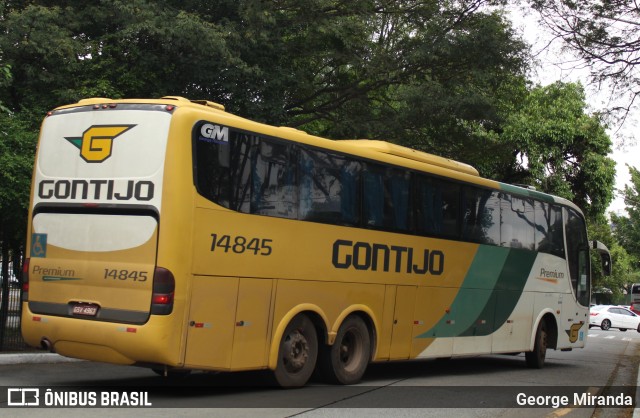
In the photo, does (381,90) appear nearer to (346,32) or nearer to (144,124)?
(346,32)

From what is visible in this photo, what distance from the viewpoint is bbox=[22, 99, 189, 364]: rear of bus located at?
30.2 ft

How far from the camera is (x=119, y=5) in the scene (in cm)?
1670

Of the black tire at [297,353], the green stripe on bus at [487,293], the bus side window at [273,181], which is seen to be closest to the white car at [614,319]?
the green stripe on bus at [487,293]

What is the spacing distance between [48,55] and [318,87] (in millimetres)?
9334

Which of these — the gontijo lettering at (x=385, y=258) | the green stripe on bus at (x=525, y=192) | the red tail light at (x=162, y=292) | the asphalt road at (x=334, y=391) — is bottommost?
the asphalt road at (x=334, y=391)

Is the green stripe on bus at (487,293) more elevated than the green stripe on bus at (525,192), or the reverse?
the green stripe on bus at (525,192)

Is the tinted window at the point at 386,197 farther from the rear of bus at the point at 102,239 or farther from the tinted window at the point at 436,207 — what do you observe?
the rear of bus at the point at 102,239

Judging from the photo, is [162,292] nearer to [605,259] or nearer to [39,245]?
[39,245]

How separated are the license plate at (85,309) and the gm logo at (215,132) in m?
2.45

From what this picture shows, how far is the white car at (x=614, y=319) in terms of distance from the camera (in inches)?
1849

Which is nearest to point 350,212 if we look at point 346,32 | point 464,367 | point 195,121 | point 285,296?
point 285,296

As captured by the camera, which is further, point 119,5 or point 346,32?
point 346,32

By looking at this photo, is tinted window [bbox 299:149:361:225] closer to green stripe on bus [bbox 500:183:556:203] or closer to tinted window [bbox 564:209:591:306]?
green stripe on bus [bbox 500:183:556:203]

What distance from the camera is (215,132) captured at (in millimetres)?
9969
